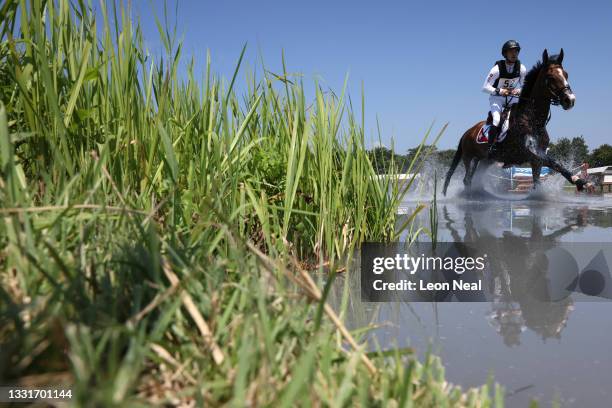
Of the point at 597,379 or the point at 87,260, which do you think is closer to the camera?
the point at 87,260

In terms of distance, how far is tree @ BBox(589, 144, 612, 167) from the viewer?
172 ft

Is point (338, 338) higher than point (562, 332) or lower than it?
higher

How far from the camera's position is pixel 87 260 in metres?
0.96

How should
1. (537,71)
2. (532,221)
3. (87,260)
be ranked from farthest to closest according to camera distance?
1. (537,71)
2. (532,221)
3. (87,260)

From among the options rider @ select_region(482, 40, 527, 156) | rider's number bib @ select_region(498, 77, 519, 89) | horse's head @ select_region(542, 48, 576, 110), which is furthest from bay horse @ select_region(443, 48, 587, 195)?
rider's number bib @ select_region(498, 77, 519, 89)

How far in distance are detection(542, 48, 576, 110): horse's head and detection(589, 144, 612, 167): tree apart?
169 feet

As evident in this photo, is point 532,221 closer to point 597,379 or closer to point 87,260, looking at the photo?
point 597,379

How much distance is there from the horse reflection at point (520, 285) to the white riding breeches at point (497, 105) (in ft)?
20.1

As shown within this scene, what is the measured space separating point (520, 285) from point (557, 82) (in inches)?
250

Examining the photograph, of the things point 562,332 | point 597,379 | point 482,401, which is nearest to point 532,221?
point 562,332

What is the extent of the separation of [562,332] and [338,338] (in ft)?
2.74

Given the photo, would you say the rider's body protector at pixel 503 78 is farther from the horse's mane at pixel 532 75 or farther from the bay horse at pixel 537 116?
the horse's mane at pixel 532 75

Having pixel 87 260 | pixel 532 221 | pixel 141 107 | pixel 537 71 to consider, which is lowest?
pixel 532 221

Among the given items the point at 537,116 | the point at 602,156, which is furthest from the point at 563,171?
the point at 602,156
